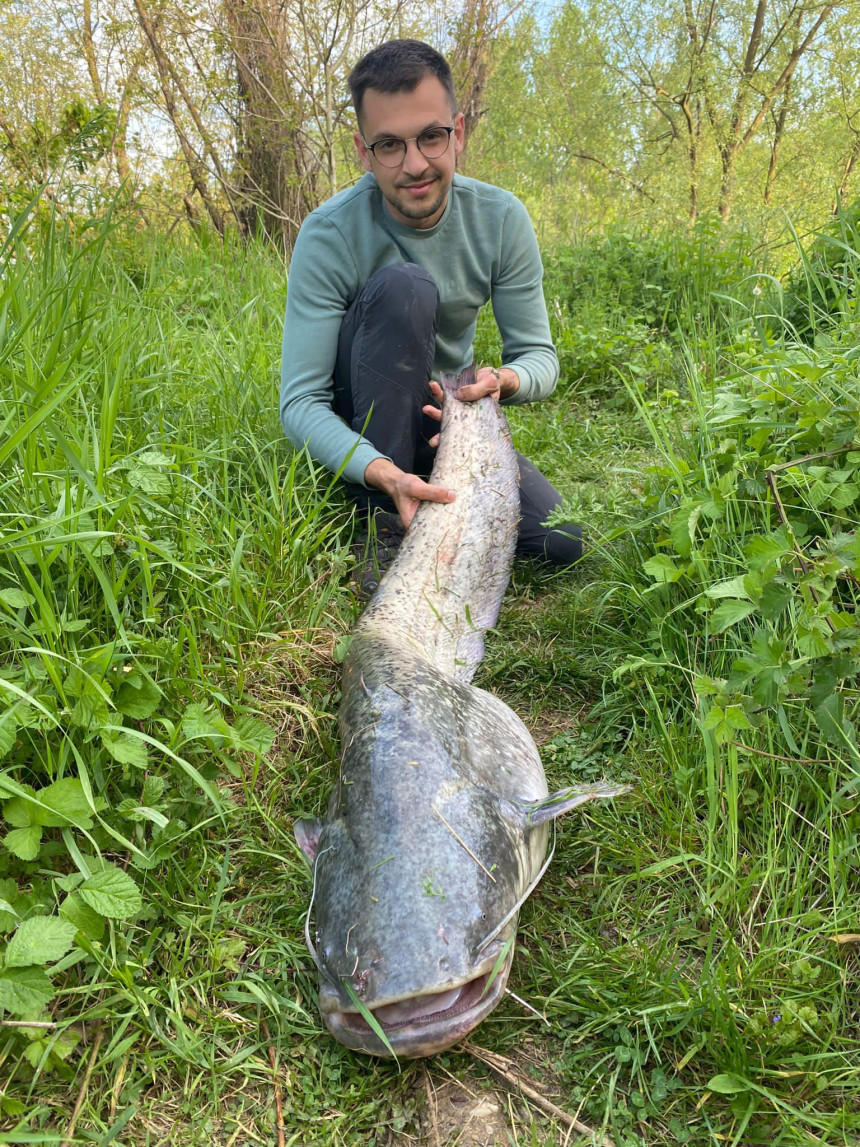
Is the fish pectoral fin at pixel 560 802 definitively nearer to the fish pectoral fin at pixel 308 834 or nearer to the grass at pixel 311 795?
the grass at pixel 311 795

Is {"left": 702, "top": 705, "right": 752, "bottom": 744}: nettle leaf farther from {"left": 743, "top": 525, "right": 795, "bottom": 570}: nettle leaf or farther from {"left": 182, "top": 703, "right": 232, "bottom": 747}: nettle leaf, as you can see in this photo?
{"left": 182, "top": 703, "right": 232, "bottom": 747}: nettle leaf

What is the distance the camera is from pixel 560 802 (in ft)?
5.59

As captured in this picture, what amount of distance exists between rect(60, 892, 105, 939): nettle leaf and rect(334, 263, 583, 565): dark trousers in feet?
5.47

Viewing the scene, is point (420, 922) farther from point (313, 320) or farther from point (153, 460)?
point (313, 320)

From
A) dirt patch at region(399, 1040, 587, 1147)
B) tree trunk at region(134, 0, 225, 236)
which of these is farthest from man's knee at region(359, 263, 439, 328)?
tree trunk at region(134, 0, 225, 236)

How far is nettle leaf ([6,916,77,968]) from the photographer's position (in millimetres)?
1348

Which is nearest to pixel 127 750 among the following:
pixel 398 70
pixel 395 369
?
pixel 395 369

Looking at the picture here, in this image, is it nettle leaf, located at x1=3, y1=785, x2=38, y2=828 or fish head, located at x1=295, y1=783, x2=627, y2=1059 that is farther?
nettle leaf, located at x1=3, y1=785, x2=38, y2=828

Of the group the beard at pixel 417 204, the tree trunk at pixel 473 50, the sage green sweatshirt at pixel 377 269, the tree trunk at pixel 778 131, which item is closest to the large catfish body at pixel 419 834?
the sage green sweatshirt at pixel 377 269

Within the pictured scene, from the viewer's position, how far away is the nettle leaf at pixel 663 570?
2.16m

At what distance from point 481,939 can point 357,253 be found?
2492 millimetres

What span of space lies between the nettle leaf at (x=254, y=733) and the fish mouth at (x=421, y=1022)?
71 centimetres

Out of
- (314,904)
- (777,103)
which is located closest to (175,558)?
(314,904)

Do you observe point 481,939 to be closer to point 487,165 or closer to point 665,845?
point 665,845
